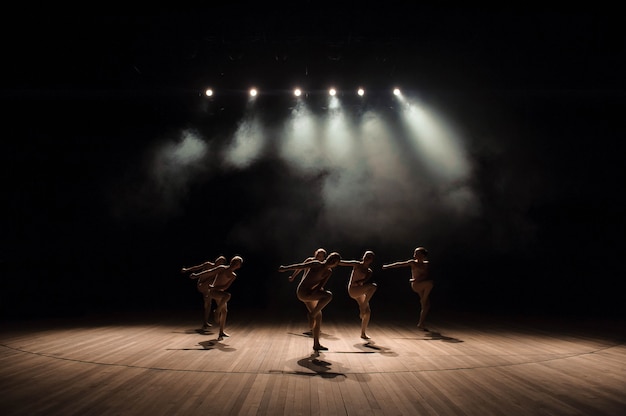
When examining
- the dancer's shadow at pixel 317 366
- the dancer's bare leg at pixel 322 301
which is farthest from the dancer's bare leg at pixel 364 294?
the dancer's shadow at pixel 317 366

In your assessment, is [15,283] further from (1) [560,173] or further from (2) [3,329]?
(1) [560,173]

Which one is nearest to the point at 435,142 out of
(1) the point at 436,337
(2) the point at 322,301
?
(1) the point at 436,337

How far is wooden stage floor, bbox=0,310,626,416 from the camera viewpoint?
3479mm

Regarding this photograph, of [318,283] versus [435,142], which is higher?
[435,142]

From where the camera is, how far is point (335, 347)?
621cm

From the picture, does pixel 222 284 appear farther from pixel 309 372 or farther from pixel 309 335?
pixel 309 372

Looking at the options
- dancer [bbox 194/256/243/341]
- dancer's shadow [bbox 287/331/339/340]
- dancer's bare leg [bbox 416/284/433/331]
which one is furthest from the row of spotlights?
dancer's shadow [bbox 287/331/339/340]

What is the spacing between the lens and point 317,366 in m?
4.89

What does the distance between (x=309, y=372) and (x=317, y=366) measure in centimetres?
31

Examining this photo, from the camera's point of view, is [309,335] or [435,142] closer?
[309,335]

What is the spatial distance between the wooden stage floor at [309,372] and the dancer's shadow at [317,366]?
0.04 ft

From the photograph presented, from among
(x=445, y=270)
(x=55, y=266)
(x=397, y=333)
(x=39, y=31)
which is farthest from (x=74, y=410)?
(x=445, y=270)

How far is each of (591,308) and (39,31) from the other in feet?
46.0

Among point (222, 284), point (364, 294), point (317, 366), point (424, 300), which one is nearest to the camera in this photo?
point (317, 366)
